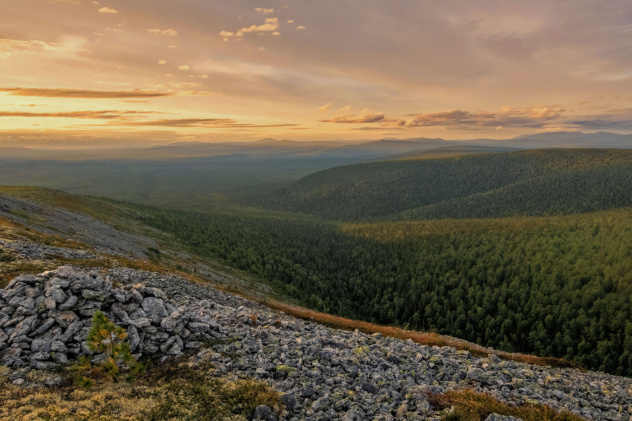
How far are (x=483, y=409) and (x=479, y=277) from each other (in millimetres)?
111414

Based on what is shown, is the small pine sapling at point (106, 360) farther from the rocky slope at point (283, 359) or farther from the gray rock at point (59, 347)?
the rocky slope at point (283, 359)

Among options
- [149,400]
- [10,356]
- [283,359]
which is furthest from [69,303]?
[283,359]

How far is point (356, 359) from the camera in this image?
2264 cm

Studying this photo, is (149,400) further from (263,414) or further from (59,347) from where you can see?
(59,347)

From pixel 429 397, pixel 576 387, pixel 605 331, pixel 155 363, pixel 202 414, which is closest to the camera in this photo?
pixel 202 414

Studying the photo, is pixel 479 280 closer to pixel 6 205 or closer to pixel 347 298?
pixel 347 298

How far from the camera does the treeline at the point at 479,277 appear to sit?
85.8 meters

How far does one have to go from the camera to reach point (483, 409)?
54.4 ft

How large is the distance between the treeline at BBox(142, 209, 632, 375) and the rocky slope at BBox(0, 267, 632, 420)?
137 feet

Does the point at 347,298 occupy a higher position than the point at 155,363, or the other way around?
the point at 155,363

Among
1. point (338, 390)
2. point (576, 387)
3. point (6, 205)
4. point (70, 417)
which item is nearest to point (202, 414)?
point (70, 417)

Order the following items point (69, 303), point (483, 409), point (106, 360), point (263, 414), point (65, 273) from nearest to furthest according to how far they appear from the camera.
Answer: point (263, 414), point (483, 409), point (106, 360), point (69, 303), point (65, 273)

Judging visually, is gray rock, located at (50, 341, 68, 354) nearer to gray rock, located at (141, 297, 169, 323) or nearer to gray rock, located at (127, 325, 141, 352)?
gray rock, located at (127, 325, 141, 352)

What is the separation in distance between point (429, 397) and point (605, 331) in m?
103
